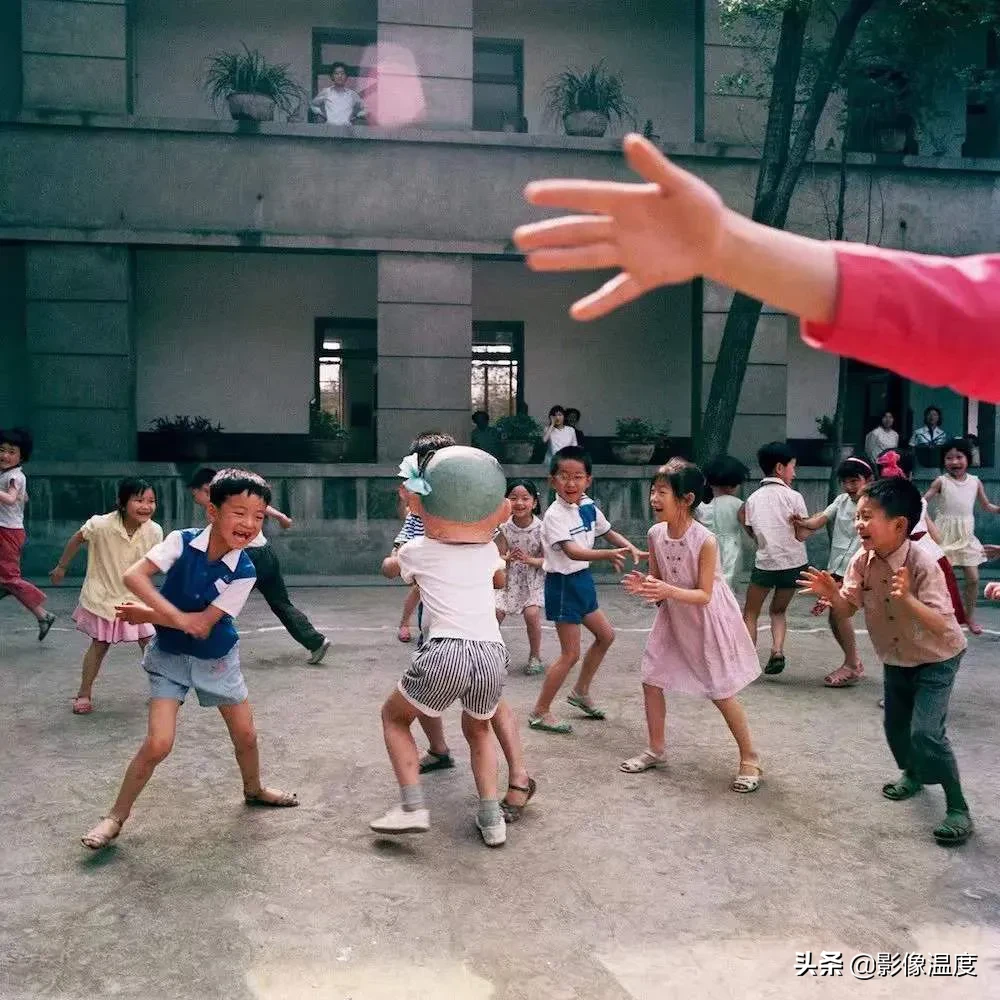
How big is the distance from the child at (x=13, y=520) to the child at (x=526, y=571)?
12.0 ft

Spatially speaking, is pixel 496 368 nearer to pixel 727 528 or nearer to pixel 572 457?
pixel 727 528

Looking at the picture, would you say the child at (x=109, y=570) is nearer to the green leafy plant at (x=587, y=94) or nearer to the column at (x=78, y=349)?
the column at (x=78, y=349)

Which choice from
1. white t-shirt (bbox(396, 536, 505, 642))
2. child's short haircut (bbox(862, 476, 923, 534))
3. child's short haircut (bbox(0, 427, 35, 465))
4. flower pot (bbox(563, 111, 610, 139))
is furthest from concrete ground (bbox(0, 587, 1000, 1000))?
flower pot (bbox(563, 111, 610, 139))

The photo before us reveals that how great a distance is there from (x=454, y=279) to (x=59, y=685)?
27.8 feet

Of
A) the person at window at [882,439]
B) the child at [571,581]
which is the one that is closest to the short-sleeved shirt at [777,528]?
the child at [571,581]

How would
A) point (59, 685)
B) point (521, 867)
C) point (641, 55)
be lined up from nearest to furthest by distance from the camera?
point (521, 867) < point (59, 685) < point (641, 55)

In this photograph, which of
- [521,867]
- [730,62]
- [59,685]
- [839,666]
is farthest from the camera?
[730,62]

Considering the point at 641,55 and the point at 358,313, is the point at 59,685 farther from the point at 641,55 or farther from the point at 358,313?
the point at 641,55

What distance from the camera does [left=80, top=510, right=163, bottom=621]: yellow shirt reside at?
6430 mm

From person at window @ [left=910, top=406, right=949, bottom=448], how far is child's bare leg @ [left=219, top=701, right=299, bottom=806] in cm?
1343

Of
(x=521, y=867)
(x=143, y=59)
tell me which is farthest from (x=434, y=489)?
(x=143, y=59)

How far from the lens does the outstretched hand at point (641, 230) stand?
5.08 ft

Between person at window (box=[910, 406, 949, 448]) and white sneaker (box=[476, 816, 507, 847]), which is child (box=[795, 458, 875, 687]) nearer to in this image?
white sneaker (box=[476, 816, 507, 847])

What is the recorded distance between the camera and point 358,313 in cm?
1619
